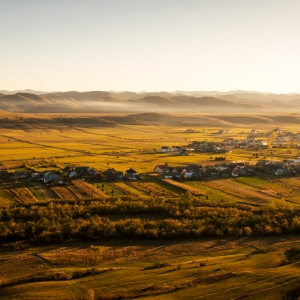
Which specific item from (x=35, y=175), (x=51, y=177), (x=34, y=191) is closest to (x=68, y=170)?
(x=35, y=175)

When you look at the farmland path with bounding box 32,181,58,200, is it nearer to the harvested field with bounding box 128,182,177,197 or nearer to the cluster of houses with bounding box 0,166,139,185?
the cluster of houses with bounding box 0,166,139,185

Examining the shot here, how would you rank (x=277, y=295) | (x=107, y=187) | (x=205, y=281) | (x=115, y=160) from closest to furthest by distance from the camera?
(x=277, y=295), (x=205, y=281), (x=107, y=187), (x=115, y=160)

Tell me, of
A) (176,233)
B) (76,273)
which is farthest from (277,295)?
(176,233)

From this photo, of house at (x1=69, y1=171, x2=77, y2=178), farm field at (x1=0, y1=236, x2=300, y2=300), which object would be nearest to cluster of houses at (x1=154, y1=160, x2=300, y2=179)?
house at (x1=69, y1=171, x2=77, y2=178)

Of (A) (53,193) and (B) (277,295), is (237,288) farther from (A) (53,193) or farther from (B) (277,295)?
(A) (53,193)

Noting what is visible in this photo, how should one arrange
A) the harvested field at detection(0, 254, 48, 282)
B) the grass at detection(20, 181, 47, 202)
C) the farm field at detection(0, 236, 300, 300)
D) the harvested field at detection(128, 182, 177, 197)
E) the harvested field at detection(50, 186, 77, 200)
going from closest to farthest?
the farm field at detection(0, 236, 300, 300) → the harvested field at detection(0, 254, 48, 282) → the grass at detection(20, 181, 47, 202) → the harvested field at detection(50, 186, 77, 200) → the harvested field at detection(128, 182, 177, 197)

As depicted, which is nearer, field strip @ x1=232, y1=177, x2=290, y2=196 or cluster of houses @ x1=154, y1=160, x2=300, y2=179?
field strip @ x1=232, y1=177, x2=290, y2=196
